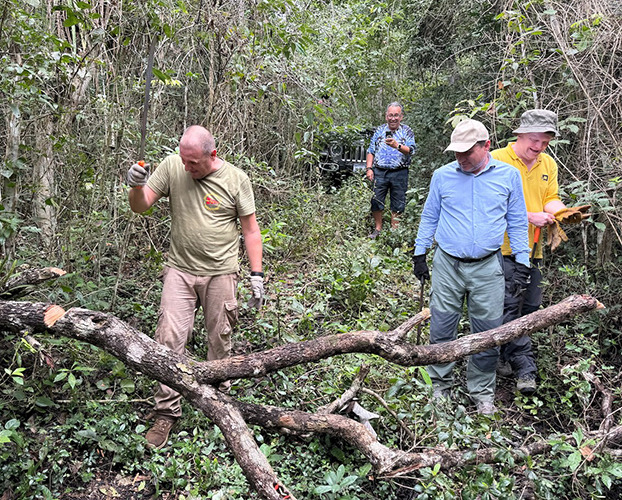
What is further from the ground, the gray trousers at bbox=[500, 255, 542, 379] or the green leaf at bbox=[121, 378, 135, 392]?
the gray trousers at bbox=[500, 255, 542, 379]

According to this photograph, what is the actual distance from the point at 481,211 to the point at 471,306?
697 millimetres

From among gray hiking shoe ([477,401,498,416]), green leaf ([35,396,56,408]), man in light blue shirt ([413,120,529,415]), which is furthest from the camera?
gray hiking shoe ([477,401,498,416])

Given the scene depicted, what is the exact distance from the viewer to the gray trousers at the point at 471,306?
3689 millimetres

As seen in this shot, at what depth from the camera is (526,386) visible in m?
4.09

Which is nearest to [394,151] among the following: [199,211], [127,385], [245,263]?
[245,263]

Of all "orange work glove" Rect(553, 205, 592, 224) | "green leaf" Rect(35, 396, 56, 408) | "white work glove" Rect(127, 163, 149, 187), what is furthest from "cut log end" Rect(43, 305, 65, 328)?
"orange work glove" Rect(553, 205, 592, 224)

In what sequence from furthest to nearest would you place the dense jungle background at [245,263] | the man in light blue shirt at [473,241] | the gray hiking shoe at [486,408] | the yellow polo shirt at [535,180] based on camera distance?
the yellow polo shirt at [535,180] → the gray hiking shoe at [486,408] → the man in light blue shirt at [473,241] → the dense jungle background at [245,263]

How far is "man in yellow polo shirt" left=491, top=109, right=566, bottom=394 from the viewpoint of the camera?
3.97 meters

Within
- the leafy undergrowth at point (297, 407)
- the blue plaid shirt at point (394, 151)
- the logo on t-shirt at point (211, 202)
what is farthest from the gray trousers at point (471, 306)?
the blue plaid shirt at point (394, 151)

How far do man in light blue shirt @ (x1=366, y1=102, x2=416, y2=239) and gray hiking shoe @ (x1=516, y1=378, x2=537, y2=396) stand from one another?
343 cm

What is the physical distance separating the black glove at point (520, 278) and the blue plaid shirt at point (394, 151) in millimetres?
3379

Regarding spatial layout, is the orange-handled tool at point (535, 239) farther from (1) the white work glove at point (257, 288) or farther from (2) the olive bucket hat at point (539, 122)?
(1) the white work glove at point (257, 288)

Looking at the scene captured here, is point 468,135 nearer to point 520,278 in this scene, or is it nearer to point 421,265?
point 421,265

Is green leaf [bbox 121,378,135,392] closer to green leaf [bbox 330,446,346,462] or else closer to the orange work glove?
green leaf [bbox 330,446,346,462]
